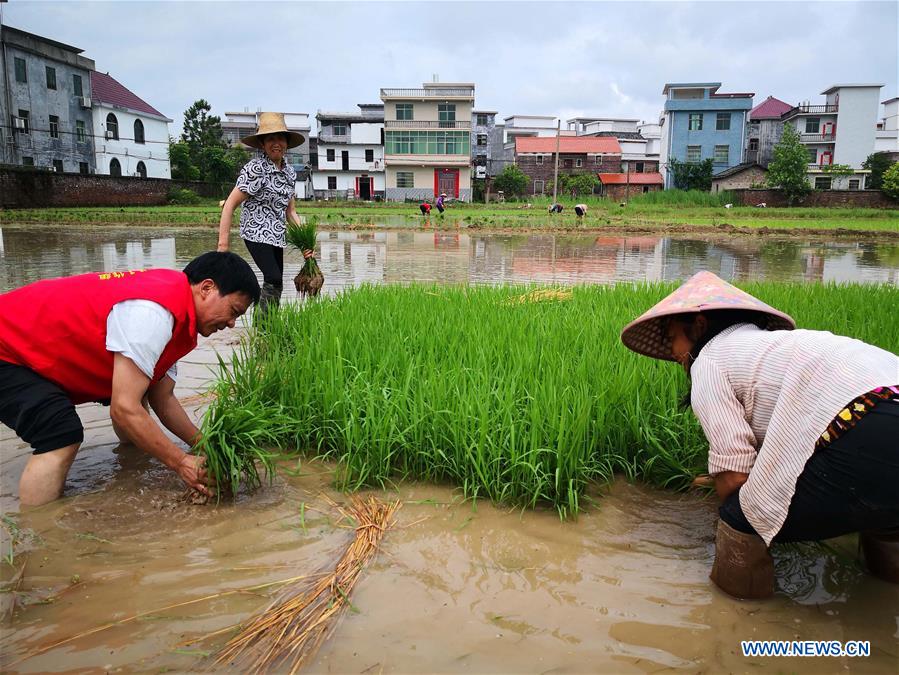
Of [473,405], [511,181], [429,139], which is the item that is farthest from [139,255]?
[511,181]

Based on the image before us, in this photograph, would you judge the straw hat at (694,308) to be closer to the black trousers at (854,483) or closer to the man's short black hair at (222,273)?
the black trousers at (854,483)

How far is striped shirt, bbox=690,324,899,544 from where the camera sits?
158 cm

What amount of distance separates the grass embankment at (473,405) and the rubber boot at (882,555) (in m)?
0.65

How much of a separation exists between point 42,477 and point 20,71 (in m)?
34.7

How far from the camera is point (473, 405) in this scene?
253 cm

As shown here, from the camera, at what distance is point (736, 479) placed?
69.3 inches

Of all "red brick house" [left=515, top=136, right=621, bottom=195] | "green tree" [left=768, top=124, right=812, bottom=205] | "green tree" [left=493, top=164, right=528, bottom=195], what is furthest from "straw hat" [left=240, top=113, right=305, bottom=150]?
"red brick house" [left=515, top=136, right=621, bottom=195]

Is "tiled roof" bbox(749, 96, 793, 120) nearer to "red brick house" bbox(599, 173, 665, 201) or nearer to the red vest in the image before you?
"red brick house" bbox(599, 173, 665, 201)

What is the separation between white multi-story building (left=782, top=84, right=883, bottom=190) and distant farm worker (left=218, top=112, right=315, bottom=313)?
4147 cm

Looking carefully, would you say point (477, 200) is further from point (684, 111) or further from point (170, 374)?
point (170, 374)

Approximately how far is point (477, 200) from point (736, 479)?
4178 cm

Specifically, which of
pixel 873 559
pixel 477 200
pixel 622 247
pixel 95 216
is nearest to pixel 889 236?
pixel 622 247

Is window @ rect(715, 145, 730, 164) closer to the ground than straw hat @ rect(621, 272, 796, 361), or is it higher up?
higher up

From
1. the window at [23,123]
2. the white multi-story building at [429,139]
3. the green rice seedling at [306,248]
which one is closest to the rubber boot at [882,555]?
the green rice seedling at [306,248]
